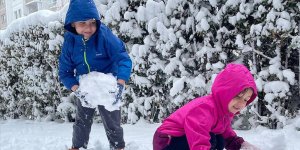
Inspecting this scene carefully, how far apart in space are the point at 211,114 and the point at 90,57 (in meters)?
1.40

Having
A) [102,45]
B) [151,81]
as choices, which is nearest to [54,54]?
[151,81]

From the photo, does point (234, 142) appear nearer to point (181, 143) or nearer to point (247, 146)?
point (247, 146)

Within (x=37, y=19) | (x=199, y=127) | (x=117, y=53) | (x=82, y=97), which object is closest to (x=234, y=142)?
(x=199, y=127)

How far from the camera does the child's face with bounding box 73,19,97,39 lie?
3158 millimetres

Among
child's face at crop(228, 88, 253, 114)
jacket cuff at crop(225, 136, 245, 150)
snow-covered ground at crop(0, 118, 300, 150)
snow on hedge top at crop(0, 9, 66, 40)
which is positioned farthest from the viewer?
snow on hedge top at crop(0, 9, 66, 40)

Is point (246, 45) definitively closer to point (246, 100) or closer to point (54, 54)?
point (246, 100)

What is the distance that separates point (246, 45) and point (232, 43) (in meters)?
0.19

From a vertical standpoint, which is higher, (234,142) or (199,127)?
(199,127)

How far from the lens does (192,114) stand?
90.4 inches

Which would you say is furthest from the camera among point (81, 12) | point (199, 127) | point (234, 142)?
point (81, 12)

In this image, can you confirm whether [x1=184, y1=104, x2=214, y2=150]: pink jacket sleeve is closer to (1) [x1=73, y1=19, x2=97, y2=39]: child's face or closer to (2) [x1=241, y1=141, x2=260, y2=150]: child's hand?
(2) [x1=241, y1=141, x2=260, y2=150]: child's hand

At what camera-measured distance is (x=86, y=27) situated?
316 cm

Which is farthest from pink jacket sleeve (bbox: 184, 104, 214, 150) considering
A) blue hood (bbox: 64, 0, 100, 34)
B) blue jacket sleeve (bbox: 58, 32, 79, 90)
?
blue jacket sleeve (bbox: 58, 32, 79, 90)

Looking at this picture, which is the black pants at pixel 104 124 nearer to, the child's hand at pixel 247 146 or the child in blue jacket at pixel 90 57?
the child in blue jacket at pixel 90 57
